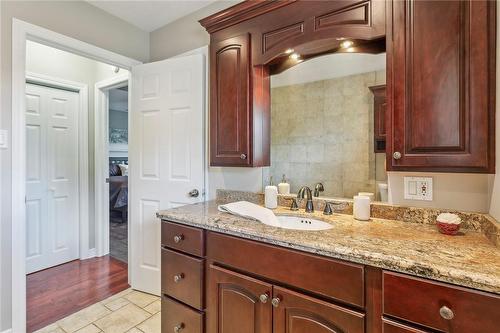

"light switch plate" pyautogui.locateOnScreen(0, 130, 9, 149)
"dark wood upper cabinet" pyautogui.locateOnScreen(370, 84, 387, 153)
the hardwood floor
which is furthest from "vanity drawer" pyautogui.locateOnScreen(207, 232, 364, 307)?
the hardwood floor

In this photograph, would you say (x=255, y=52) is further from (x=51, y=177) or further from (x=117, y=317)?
(x=51, y=177)

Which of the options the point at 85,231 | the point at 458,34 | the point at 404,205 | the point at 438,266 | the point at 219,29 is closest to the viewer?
the point at 438,266

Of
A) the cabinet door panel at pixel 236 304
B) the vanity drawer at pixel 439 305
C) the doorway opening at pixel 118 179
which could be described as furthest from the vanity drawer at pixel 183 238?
the doorway opening at pixel 118 179

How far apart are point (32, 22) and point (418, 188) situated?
266 centimetres

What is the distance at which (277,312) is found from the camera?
1130 mm

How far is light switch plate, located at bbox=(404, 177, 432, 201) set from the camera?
4.33ft

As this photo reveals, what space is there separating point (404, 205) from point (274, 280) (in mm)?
809

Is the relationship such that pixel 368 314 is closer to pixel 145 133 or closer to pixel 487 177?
Answer: pixel 487 177

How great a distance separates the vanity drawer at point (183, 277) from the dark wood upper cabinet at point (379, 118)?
1.16 metres

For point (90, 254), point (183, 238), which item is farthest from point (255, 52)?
point (90, 254)

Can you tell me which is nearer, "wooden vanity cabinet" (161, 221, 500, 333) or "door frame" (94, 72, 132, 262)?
"wooden vanity cabinet" (161, 221, 500, 333)

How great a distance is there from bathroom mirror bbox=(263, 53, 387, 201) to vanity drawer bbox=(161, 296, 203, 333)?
950 mm

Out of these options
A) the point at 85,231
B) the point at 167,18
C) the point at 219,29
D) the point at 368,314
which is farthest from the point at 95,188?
the point at 368,314

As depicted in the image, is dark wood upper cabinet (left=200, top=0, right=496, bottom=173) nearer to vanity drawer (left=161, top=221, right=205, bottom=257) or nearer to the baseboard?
vanity drawer (left=161, top=221, right=205, bottom=257)
